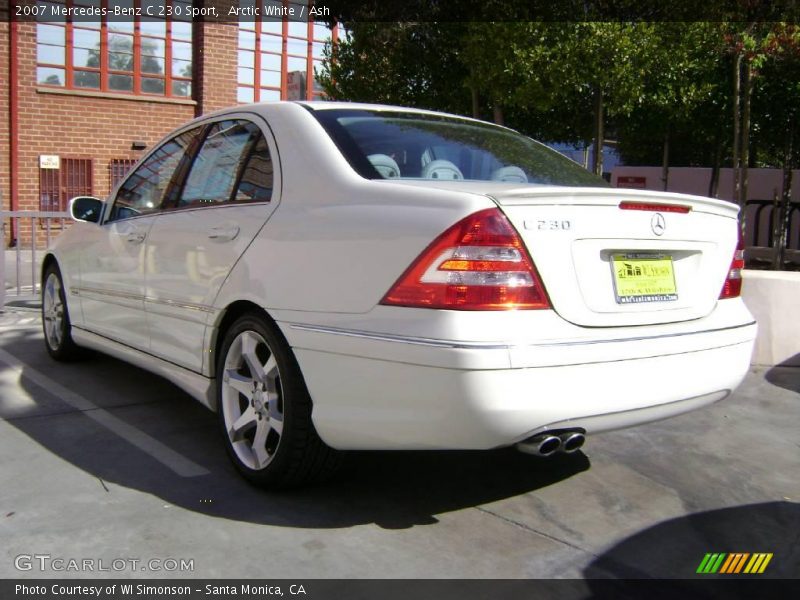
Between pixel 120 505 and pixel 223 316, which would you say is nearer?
pixel 120 505

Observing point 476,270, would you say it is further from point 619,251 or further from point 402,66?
point 402,66

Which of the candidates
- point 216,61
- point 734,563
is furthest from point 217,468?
point 216,61

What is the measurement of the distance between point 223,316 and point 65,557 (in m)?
1.21

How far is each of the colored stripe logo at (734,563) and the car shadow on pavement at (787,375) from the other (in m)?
2.87

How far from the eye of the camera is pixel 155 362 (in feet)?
14.3

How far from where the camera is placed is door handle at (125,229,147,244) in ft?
14.7

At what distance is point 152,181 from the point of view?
188 inches

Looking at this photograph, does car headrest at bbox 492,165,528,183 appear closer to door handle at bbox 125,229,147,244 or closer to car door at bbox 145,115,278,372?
car door at bbox 145,115,278,372

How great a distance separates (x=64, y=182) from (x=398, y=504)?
50.4ft

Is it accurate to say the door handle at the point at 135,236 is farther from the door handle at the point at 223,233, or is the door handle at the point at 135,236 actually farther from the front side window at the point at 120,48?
the front side window at the point at 120,48

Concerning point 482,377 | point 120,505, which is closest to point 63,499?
point 120,505

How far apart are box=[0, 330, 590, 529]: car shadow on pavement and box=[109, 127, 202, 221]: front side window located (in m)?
1.13

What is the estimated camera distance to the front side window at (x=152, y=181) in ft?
14.9

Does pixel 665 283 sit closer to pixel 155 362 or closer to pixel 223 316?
pixel 223 316
